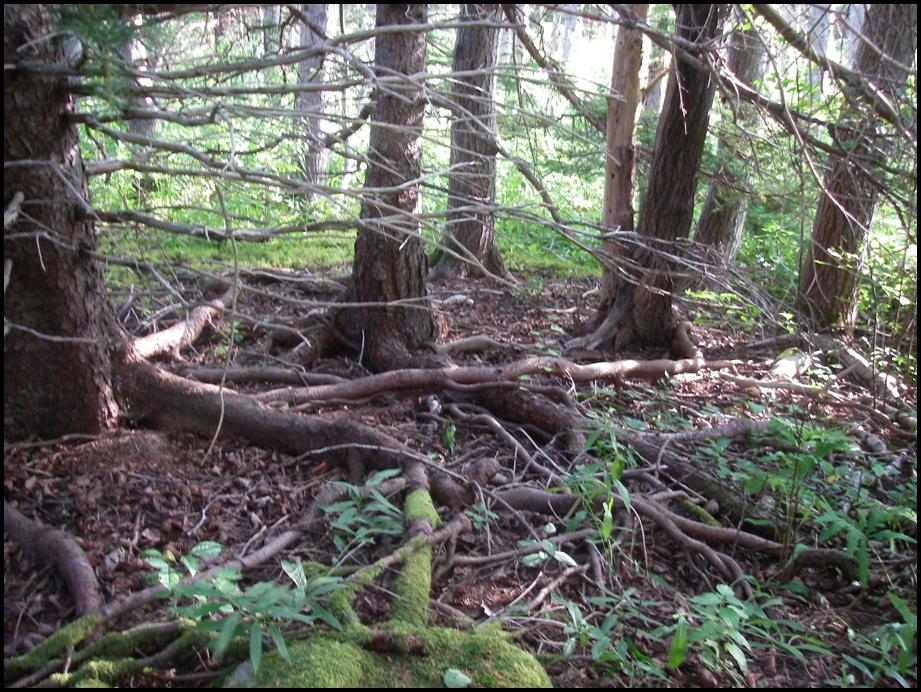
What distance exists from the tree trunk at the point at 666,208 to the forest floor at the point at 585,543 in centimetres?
134

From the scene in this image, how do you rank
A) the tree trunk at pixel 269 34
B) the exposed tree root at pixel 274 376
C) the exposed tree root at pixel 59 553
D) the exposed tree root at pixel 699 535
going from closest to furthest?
the exposed tree root at pixel 59 553, the exposed tree root at pixel 699 535, the tree trunk at pixel 269 34, the exposed tree root at pixel 274 376

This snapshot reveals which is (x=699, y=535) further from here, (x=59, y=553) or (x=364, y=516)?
(x=59, y=553)

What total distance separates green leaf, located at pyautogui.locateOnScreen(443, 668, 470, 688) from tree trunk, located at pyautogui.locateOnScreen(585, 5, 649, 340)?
4173mm

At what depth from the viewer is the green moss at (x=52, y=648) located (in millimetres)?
2225

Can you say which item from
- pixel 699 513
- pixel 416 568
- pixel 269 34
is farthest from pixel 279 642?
pixel 269 34

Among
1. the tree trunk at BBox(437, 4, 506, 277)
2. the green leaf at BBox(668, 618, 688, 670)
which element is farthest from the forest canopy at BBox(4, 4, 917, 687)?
the tree trunk at BBox(437, 4, 506, 277)

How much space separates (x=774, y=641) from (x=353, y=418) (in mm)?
2631

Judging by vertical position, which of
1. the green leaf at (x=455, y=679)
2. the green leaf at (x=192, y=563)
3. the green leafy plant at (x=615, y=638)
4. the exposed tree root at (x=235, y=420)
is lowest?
the green leafy plant at (x=615, y=638)

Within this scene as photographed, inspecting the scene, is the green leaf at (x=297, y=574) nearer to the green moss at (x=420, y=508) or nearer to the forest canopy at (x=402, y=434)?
the forest canopy at (x=402, y=434)

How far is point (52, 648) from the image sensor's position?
2.30 m

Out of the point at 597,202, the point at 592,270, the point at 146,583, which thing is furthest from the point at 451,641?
the point at 597,202

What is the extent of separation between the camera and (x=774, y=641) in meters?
2.75

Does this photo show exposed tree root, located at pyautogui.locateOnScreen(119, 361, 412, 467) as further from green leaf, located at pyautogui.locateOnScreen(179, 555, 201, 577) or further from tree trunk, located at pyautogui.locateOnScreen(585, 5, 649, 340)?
tree trunk, located at pyautogui.locateOnScreen(585, 5, 649, 340)

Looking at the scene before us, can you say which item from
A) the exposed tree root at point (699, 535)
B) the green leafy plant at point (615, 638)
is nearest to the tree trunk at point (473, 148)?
the exposed tree root at point (699, 535)
